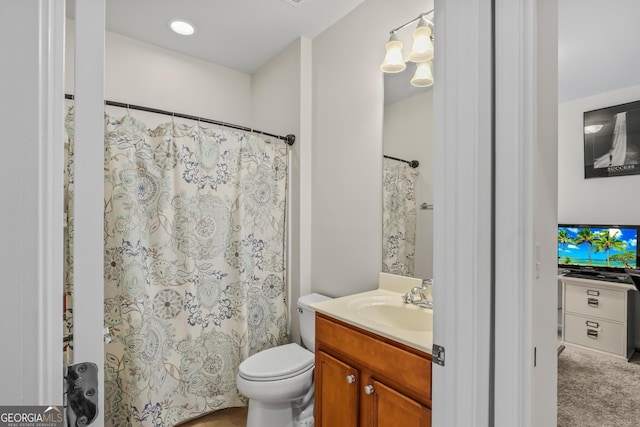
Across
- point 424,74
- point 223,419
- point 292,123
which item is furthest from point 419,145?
point 223,419

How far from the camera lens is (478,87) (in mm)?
799

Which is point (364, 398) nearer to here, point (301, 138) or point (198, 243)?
point (198, 243)

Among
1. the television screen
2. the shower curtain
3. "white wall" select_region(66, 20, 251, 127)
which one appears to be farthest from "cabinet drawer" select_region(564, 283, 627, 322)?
"white wall" select_region(66, 20, 251, 127)

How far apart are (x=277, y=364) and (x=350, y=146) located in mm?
1330

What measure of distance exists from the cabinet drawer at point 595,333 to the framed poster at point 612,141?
140cm

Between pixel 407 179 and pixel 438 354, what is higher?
pixel 407 179

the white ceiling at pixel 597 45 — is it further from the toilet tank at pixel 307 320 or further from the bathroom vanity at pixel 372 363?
the toilet tank at pixel 307 320

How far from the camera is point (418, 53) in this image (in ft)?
5.24

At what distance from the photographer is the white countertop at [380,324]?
1.07m

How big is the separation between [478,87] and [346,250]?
1.32m

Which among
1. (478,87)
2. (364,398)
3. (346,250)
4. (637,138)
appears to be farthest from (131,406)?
(637,138)

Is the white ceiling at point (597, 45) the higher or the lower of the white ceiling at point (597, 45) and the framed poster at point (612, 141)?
the higher

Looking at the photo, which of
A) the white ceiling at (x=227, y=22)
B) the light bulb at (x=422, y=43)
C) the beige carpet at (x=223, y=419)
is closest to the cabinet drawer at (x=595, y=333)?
the light bulb at (x=422, y=43)

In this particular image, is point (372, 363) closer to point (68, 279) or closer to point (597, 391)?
point (68, 279)
